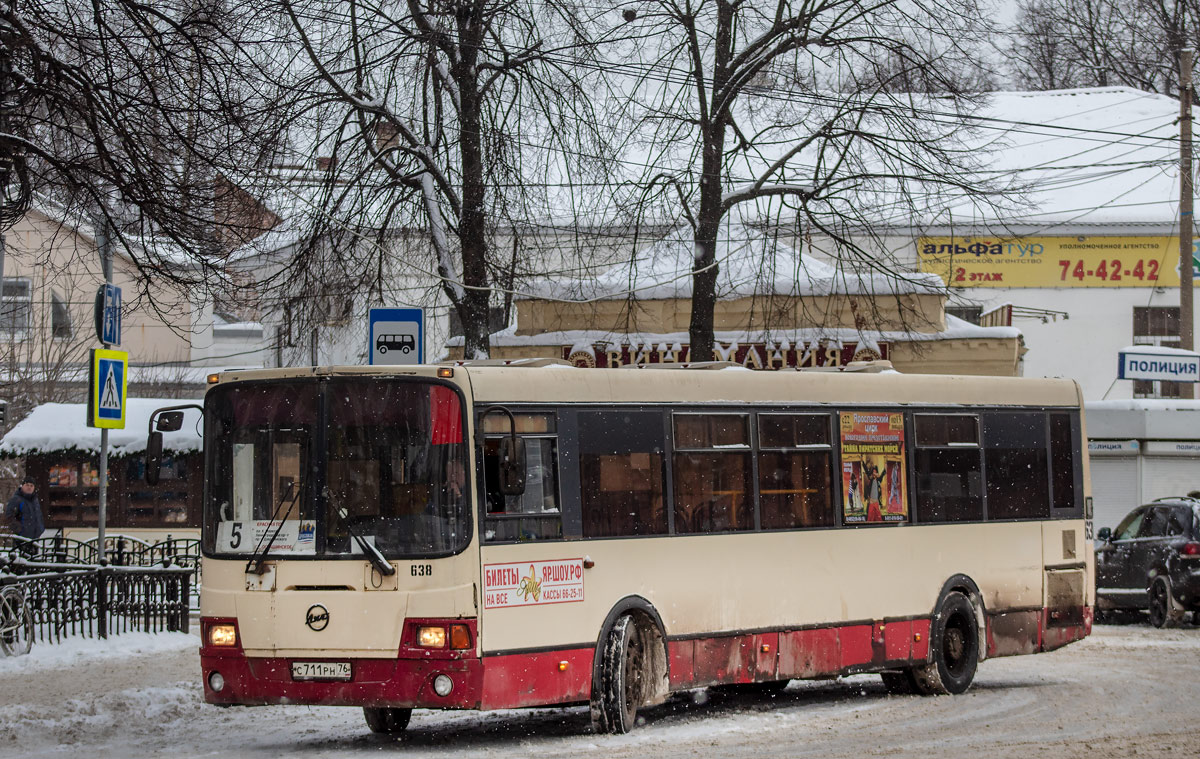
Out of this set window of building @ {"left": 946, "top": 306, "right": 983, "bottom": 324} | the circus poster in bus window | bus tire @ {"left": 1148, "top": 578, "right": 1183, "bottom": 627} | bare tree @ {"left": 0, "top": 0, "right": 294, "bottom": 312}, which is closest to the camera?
bare tree @ {"left": 0, "top": 0, "right": 294, "bottom": 312}

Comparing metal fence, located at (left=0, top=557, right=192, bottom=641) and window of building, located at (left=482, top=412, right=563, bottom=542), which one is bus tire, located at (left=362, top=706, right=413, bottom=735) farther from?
metal fence, located at (left=0, top=557, right=192, bottom=641)

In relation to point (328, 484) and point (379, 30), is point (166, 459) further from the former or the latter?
point (328, 484)

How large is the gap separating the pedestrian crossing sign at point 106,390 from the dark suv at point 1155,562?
42.2 feet

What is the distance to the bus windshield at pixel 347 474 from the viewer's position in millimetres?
10664

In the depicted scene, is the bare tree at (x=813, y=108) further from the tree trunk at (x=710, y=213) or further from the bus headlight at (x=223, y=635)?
the bus headlight at (x=223, y=635)

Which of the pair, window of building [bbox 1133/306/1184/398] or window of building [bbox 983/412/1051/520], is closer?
window of building [bbox 983/412/1051/520]

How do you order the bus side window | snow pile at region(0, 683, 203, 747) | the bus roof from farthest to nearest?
the bus side window < snow pile at region(0, 683, 203, 747) < the bus roof

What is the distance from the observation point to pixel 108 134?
1338 centimetres

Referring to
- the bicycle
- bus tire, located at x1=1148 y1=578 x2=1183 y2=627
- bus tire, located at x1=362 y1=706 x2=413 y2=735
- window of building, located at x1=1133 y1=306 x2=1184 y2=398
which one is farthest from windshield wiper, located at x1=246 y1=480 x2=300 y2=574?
window of building, located at x1=1133 y1=306 x2=1184 y2=398

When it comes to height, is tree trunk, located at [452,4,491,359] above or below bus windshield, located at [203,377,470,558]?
above

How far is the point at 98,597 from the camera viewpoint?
18.2m

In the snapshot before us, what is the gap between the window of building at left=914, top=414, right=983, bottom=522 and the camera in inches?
574

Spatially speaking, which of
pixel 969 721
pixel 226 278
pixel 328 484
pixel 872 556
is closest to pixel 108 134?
pixel 226 278

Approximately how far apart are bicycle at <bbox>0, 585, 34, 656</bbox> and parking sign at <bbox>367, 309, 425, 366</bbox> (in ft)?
14.7
